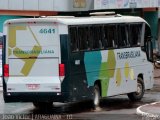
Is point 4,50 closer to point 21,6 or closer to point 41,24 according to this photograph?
point 41,24

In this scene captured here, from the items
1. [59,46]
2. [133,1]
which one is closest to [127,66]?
[59,46]

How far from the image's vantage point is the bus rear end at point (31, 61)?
17781 mm

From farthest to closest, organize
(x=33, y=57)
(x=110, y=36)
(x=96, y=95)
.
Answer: (x=110, y=36) < (x=96, y=95) < (x=33, y=57)

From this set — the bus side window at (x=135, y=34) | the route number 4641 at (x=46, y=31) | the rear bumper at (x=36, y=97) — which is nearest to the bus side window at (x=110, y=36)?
the bus side window at (x=135, y=34)

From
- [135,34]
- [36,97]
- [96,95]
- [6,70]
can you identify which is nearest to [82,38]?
[96,95]

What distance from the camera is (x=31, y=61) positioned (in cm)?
1802

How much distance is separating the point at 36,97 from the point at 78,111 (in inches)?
61.0

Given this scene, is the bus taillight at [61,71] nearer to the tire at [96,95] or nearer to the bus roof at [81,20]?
the bus roof at [81,20]

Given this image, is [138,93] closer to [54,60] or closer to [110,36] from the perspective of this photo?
[110,36]

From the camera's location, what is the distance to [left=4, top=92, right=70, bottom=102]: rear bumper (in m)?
17.8

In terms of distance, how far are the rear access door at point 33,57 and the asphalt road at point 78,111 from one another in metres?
0.81

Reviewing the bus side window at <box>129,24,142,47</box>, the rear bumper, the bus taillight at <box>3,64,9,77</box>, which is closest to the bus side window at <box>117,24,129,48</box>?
the bus side window at <box>129,24,142,47</box>

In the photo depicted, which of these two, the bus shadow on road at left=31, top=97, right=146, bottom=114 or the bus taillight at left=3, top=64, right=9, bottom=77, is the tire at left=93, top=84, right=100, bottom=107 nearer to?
the bus shadow on road at left=31, top=97, right=146, bottom=114

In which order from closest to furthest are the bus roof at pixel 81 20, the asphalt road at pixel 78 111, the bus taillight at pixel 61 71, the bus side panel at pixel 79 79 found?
the asphalt road at pixel 78 111
the bus taillight at pixel 61 71
the bus roof at pixel 81 20
the bus side panel at pixel 79 79
